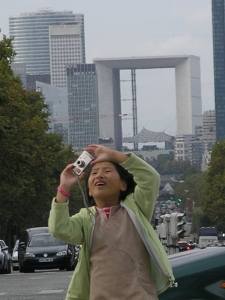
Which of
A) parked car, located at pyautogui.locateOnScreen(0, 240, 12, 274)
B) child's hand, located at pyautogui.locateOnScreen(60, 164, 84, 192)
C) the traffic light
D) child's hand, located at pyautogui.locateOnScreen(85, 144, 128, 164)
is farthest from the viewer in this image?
the traffic light

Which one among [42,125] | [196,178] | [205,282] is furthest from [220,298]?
[196,178]

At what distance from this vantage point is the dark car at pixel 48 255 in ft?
110

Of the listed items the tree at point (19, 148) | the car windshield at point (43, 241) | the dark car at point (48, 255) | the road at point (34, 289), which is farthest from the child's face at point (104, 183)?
the tree at point (19, 148)

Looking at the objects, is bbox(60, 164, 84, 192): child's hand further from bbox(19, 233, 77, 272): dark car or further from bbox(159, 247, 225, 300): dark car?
bbox(19, 233, 77, 272): dark car

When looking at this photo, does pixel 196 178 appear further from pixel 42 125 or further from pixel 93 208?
pixel 93 208

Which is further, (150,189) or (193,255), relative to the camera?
(193,255)

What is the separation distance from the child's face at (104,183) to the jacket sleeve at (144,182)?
82 millimetres

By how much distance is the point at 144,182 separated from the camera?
661 centimetres

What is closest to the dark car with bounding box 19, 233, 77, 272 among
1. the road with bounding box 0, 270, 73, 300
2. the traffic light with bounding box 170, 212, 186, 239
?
the traffic light with bounding box 170, 212, 186, 239

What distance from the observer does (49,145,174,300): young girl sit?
6297 millimetres

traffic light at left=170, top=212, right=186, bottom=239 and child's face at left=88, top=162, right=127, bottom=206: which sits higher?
child's face at left=88, top=162, right=127, bottom=206

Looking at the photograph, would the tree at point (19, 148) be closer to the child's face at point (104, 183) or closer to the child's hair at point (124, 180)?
the child's hair at point (124, 180)

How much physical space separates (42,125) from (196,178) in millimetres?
138501

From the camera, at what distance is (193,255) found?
9961 millimetres
